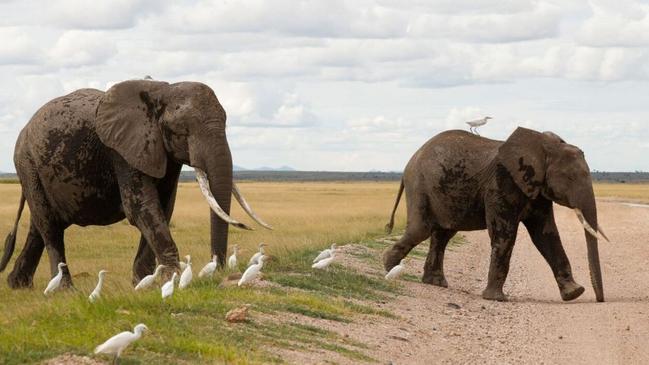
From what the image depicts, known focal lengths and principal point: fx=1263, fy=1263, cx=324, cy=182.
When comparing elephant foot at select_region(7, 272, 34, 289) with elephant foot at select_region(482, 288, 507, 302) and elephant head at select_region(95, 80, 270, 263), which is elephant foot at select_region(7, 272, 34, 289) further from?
elephant foot at select_region(482, 288, 507, 302)

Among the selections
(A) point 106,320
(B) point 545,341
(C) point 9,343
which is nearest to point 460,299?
(B) point 545,341

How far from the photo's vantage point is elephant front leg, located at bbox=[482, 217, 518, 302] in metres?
19.0

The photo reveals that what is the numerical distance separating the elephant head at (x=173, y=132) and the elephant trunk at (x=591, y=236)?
497 cm

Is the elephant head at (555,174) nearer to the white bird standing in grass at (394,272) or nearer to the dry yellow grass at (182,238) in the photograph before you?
the white bird standing in grass at (394,272)

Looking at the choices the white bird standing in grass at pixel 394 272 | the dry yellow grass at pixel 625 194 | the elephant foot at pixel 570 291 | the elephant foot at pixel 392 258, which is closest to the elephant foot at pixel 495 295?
the elephant foot at pixel 570 291

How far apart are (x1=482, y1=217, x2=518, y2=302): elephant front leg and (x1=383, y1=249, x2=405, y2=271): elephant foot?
1941 mm

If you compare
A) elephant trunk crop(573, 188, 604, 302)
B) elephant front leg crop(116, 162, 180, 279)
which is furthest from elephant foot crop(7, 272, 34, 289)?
elephant trunk crop(573, 188, 604, 302)

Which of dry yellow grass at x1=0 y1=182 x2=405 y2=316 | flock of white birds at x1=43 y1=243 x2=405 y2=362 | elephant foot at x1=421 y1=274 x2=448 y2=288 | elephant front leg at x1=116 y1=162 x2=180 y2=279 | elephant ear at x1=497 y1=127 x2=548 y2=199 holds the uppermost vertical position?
elephant ear at x1=497 y1=127 x2=548 y2=199

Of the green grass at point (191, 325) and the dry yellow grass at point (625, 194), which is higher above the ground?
the green grass at point (191, 325)

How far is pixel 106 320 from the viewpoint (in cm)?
1224

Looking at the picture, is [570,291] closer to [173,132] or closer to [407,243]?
[407,243]

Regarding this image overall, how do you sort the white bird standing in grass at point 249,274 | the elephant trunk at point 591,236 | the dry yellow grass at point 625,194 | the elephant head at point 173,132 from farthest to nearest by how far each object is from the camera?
the dry yellow grass at point 625,194, the elephant trunk at point 591,236, the elephant head at point 173,132, the white bird standing in grass at point 249,274

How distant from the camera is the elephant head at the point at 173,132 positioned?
17.0m

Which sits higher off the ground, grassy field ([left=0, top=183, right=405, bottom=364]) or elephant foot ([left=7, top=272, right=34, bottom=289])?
grassy field ([left=0, top=183, right=405, bottom=364])
